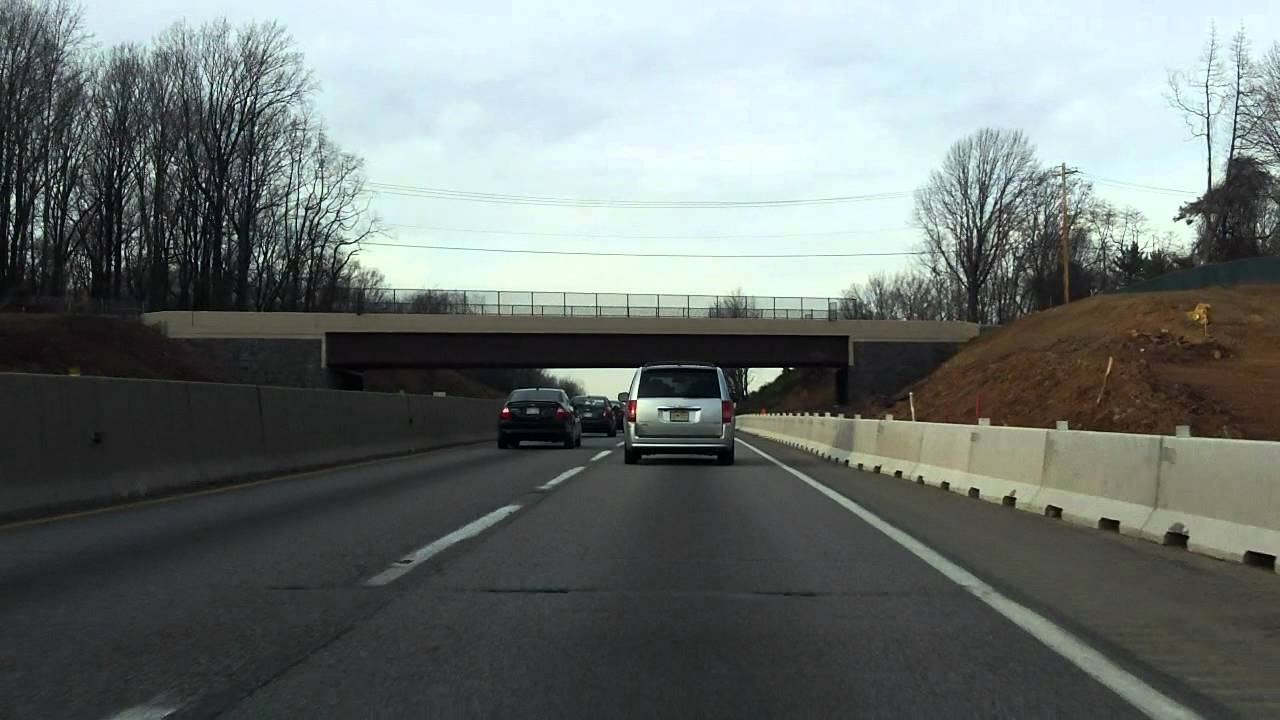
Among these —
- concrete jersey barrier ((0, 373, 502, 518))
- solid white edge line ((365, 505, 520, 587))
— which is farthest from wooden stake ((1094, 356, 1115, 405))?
solid white edge line ((365, 505, 520, 587))

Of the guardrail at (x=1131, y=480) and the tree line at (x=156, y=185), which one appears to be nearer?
the guardrail at (x=1131, y=480)

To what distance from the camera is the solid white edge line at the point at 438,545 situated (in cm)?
800

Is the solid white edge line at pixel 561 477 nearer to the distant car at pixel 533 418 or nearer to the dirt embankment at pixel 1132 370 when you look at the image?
the distant car at pixel 533 418

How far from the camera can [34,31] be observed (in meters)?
62.1

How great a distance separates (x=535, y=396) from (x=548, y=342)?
31.8 m

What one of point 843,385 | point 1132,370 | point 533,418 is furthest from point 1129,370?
point 533,418

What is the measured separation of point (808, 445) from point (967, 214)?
2655 inches

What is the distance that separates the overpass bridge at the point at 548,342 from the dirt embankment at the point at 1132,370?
2.70 metres

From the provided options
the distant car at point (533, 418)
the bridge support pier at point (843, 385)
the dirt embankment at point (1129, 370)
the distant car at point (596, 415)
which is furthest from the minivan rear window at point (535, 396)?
the bridge support pier at point (843, 385)

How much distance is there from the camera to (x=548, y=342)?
6119 centimetres

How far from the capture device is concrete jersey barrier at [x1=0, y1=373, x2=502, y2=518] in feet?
37.9

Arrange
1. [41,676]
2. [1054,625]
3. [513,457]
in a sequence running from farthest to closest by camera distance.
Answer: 1. [513,457]
2. [1054,625]
3. [41,676]

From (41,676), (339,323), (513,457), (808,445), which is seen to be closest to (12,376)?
(41,676)

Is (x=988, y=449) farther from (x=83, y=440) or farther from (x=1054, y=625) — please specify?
(x=83, y=440)
